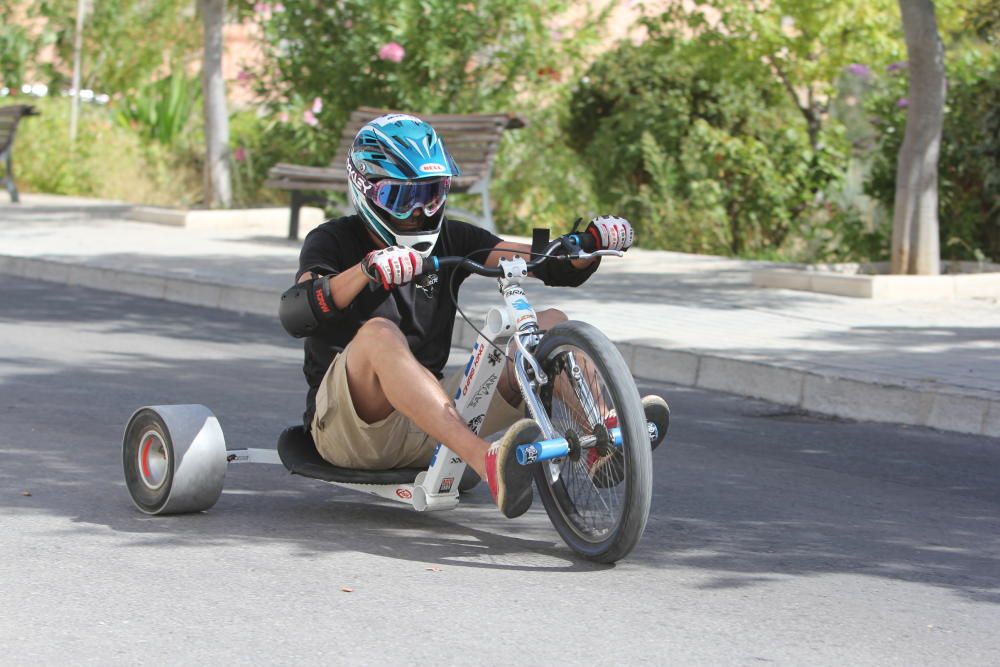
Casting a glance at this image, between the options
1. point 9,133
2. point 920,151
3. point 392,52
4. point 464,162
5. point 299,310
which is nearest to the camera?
point 299,310

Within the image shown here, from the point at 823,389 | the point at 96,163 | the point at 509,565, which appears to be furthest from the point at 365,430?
the point at 96,163

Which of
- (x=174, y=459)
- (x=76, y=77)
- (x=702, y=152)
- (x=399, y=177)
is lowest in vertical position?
(x=174, y=459)

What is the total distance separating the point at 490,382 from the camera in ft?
16.4

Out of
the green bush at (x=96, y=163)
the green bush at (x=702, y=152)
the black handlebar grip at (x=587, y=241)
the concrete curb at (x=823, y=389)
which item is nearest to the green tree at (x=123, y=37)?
the green bush at (x=96, y=163)

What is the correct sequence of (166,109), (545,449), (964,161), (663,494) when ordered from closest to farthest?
(545,449) → (663,494) → (964,161) → (166,109)

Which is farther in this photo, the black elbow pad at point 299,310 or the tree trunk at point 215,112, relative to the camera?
the tree trunk at point 215,112

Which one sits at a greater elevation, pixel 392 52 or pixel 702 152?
pixel 392 52

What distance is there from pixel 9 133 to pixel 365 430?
16058 mm

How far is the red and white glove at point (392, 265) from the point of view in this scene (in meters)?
4.50

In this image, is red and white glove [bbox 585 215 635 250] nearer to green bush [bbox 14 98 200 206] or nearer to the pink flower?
the pink flower

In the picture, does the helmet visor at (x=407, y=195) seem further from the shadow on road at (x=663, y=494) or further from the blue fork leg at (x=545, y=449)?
the shadow on road at (x=663, y=494)

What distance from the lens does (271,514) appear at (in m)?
5.45

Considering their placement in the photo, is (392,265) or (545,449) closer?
(392,265)

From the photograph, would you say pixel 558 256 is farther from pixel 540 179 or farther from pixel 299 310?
pixel 540 179
